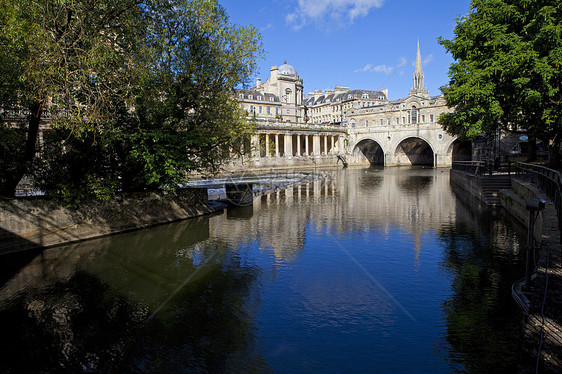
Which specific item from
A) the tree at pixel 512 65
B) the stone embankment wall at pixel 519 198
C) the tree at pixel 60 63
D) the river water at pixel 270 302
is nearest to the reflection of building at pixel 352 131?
the tree at pixel 512 65

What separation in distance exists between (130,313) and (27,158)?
1107 cm

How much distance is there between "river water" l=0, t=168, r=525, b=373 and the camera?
26.6 ft

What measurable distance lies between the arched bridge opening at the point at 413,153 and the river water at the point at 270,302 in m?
61.9

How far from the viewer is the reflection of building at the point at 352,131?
235ft

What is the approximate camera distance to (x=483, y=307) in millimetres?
10016

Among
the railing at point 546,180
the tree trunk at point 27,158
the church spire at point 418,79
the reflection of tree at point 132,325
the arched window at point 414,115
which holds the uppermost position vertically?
the church spire at point 418,79

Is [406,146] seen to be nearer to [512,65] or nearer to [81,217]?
[512,65]

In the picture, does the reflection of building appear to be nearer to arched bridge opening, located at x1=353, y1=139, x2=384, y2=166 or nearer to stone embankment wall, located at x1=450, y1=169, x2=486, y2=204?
arched bridge opening, located at x1=353, y1=139, x2=384, y2=166

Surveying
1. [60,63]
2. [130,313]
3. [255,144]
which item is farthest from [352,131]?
[130,313]

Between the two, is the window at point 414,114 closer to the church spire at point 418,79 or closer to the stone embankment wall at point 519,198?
the church spire at point 418,79

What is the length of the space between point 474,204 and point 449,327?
1981cm

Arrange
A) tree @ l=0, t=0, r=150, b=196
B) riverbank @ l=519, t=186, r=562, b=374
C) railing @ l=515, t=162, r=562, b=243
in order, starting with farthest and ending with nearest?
tree @ l=0, t=0, r=150, b=196 < railing @ l=515, t=162, r=562, b=243 < riverbank @ l=519, t=186, r=562, b=374

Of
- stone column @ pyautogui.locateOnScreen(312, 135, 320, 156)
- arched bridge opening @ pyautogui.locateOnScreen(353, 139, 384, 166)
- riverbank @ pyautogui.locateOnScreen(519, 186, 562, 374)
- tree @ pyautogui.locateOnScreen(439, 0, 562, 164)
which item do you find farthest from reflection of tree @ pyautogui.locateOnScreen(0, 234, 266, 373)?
arched bridge opening @ pyautogui.locateOnScreen(353, 139, 384, 166)

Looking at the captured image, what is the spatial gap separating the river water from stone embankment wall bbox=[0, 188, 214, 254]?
35.8 inches
